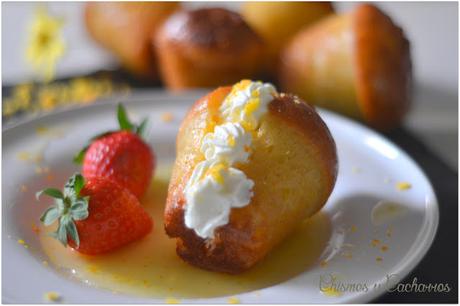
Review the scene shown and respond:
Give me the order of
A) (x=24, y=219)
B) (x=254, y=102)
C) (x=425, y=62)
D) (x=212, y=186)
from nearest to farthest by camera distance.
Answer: (x=212, y=186), (x=254, y=102), (x=24, y=219), (x=425, y=62)

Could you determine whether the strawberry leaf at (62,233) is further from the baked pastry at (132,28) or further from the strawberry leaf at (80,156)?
the baked pastry at (132,28)

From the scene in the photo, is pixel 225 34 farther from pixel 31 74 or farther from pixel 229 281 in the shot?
pixel 229 281

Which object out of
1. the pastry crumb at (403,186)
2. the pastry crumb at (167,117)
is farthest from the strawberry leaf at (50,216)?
the pastry crumb at (403,186)

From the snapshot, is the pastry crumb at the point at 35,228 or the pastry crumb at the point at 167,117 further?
the pastry crumb at the point at 167,117

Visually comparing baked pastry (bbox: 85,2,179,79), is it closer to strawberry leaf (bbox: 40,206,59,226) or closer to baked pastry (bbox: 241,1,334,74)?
baked pastry (bbox: 241,1,334,74)

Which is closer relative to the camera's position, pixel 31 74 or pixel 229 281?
pixel 229 281

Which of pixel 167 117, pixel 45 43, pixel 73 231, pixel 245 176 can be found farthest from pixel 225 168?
pixel 45 43

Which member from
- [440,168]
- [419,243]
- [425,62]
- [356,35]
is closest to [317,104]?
[356,35]
